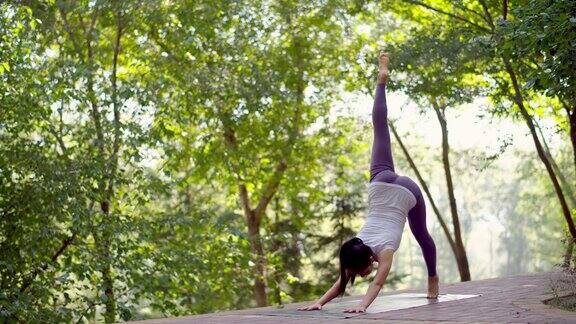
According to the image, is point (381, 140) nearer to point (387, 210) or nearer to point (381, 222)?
point (387, 210)

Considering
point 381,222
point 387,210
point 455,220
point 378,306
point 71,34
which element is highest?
point 71,34

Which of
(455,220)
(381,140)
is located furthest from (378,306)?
(455,220)

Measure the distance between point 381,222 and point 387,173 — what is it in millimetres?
512

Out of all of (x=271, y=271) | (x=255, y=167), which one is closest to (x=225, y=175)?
(x=255, y=167)

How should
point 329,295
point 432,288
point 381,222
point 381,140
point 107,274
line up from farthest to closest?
1. point 107,274
2. point 432,288
3. point 381,140
4. point 329,295
5. point 381,222

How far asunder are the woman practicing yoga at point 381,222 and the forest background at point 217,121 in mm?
1517

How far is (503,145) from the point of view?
54.2 feet

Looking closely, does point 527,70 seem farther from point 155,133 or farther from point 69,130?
point 69,130

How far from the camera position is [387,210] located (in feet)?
24.8

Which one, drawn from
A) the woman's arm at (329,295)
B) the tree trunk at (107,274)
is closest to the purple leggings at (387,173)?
the woman's arm at (329,295)

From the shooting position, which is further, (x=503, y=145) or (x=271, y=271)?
(x=271, y=271)

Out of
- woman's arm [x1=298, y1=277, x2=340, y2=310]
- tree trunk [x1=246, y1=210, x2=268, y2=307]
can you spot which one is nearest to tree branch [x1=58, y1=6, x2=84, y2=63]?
tree trunk [x1=246, y1=210, x2=268, y2=307]

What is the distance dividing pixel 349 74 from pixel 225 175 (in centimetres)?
507

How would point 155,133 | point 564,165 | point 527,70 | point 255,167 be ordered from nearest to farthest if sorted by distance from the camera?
point 155,133 → point 527,70 → point 255,167 → point 564,165
